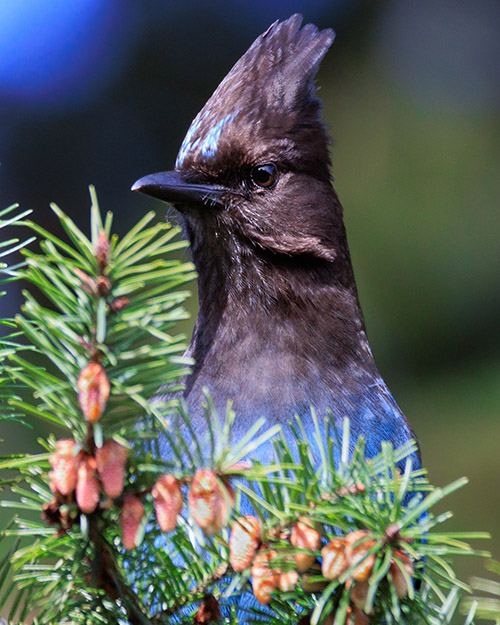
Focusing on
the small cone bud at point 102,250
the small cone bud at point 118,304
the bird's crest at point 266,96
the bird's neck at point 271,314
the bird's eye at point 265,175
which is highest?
the bird's crest at point 266,96

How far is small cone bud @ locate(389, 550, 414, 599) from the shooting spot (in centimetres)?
98

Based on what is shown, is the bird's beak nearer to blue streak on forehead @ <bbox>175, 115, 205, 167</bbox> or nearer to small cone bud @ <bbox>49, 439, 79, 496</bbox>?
blue streak on forehead @ <bbox>175, 115, 205, 167</bbox>

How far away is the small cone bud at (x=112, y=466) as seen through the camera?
958mm

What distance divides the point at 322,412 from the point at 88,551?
3.79 ft

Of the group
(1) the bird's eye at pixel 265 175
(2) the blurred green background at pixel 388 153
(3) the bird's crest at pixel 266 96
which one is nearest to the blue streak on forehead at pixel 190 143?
(3) the bird's crest at pixel 266 96

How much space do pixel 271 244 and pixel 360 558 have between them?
154 centimetres

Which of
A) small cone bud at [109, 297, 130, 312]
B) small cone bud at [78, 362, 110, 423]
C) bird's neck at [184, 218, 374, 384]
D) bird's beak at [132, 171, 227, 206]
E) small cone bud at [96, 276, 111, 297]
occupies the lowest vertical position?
small cone bud at [78, 362, 110, 423]

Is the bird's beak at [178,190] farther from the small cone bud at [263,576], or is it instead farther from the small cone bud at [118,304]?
the small cone bud at [263,576]

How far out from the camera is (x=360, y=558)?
97 centimetres

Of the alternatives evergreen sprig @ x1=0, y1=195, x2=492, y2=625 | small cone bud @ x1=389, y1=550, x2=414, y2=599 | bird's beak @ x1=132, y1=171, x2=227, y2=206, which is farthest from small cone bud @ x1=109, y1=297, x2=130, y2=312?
bird's beak @ x1=132, y1=171, x2=227, y2=206

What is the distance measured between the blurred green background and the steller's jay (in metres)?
A: 1.11

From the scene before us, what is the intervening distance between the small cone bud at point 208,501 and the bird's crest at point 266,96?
5.22 feet

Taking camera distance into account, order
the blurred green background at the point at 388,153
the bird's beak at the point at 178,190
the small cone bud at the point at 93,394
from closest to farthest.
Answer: the small cone bud at the point at 93,394
the bird's beak at the point at 178,190
the blurred green background at the point at 388,153

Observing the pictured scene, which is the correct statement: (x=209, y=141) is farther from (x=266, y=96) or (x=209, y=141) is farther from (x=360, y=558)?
(x=360, y=558)
